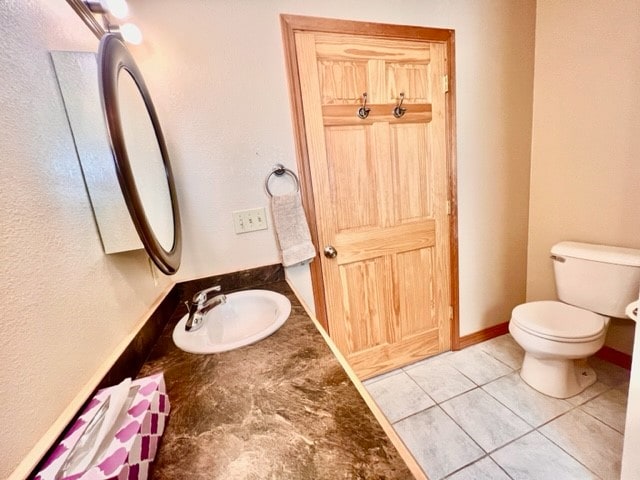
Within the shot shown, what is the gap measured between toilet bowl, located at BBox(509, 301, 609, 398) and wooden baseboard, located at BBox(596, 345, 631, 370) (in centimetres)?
18

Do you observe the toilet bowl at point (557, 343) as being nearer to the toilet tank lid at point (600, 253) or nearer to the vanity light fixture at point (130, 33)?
the toilet tank lid at point (600, 253)

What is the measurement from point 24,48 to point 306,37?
112 cm

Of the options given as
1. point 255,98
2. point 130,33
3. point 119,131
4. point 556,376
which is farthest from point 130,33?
point 556,376

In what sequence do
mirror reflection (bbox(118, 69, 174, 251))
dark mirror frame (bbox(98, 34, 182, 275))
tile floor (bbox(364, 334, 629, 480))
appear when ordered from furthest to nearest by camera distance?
tile floor (bbox(364, 334, 629, 480)) < mirror reflection (bbox(118, 69, 174, 251)) < dark mirror frame (bbox(98, 34, 182, 275))

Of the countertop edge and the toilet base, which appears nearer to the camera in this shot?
the countertop edge

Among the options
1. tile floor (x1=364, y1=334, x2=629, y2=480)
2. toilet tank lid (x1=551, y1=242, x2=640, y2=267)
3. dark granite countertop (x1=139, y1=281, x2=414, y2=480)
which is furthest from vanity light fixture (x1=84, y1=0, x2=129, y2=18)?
toilet tank lid (x1=551, y1=242, x2=640, y2=267)

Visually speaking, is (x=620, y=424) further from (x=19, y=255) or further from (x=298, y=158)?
(x=19, y=255)

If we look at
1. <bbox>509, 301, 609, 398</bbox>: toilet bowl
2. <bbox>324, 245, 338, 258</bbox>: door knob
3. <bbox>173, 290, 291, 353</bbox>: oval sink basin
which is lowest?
<bbox>509, 301, 609, 398</bbox>: toilet bowl

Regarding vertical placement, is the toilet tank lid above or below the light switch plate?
below

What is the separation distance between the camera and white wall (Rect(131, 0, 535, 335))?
1.20 metres

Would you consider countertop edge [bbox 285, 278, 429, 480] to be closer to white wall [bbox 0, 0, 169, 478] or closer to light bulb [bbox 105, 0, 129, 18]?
white wall [bbox 0, 0, 169, 478]

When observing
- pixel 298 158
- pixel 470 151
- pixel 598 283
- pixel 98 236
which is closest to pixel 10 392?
pixel 98 236

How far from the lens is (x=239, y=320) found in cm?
114

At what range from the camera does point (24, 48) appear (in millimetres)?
571
